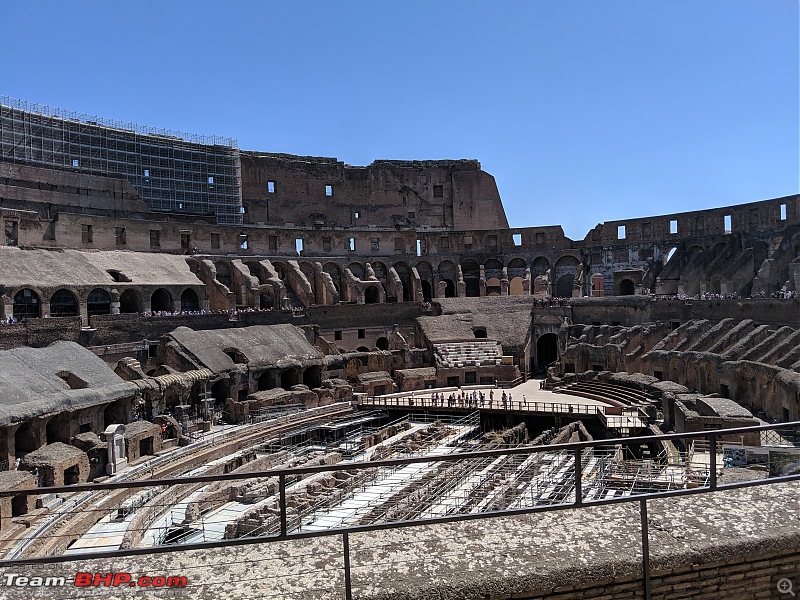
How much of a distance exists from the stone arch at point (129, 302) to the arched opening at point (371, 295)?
53.1 ft

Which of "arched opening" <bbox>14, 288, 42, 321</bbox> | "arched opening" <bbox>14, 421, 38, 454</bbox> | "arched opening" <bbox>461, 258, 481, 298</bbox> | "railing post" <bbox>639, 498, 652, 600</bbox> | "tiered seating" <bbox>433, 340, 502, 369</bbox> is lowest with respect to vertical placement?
"arched opening" <bbox>14, 421, 38, 454</bbox>

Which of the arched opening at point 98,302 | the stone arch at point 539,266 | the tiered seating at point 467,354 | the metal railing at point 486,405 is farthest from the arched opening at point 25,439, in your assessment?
the stone arch at point 539,266

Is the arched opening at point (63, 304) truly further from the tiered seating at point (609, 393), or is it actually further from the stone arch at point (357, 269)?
the tiered seating at point (609, 393)

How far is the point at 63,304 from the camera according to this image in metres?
29.9

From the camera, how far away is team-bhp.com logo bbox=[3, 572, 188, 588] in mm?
3818

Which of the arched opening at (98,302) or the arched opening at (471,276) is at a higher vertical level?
the arched opening at (471,276)

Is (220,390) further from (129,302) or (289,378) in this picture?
(129,302)

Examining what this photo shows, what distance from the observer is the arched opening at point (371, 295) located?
44.3m

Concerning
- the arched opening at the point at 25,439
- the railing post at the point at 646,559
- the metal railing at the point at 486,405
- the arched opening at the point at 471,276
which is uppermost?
the arched opening at the point at 471,276

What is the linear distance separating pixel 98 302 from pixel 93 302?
0.28m

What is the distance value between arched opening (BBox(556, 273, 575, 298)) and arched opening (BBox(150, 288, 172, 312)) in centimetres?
2808

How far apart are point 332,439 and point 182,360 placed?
8468mm

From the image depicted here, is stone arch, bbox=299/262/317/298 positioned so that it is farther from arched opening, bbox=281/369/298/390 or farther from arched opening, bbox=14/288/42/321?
arched opening, bbox=14/288/42/321

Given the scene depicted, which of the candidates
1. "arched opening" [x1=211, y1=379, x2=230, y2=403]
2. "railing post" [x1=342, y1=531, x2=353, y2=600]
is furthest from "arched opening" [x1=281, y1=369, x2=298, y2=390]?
"railing post" [x1=342, y1=531, x2=353, y2=600]
